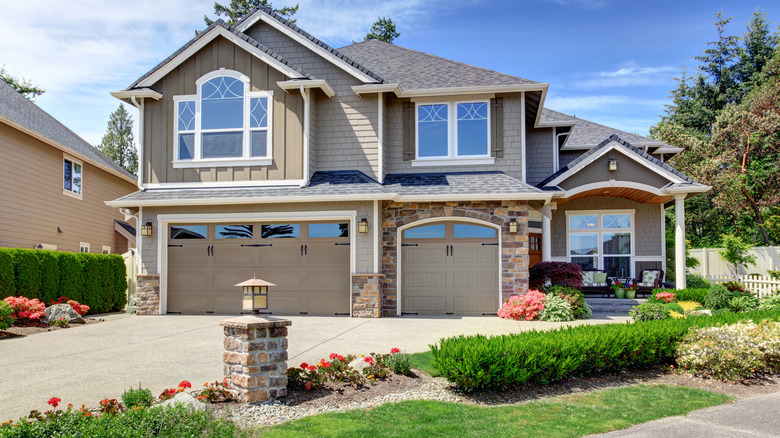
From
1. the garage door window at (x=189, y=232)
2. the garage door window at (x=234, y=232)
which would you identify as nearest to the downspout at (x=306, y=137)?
the garage door window at (x=234, y=232)

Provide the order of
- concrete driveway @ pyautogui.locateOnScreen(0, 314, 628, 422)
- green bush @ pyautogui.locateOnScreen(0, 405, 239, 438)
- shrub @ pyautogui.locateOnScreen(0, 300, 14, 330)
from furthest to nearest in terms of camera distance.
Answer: shrub @ pyautogui.locateOnScreen(0, 300, 14, 330) → concrete driveway @ pyautogui.locateOnScreen(0, 314, 628, 422) → green bush @ pyautogui.locateOnScreen(0, 405, 239, 438)

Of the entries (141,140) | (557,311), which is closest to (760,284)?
(557,311)

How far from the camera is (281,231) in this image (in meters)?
13.2

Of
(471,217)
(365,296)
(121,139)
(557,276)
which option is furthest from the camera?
(121,139)

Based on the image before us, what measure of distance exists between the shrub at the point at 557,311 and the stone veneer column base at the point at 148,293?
8726 millimetres

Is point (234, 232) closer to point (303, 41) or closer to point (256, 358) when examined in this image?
point (303, 41)

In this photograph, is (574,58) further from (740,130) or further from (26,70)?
(26,70)

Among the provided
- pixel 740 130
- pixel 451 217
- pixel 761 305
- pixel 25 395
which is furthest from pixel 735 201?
pixel 25 395

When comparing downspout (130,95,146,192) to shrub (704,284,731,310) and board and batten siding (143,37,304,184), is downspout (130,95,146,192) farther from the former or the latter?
shrub (704,284,731,310)

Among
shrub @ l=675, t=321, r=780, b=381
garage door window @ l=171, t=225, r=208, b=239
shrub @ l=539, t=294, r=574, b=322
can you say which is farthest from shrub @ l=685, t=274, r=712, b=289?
garage door window @ l=171, t=225, r=208, b=239

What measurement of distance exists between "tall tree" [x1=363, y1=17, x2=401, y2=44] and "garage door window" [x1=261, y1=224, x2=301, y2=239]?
20.2 meters

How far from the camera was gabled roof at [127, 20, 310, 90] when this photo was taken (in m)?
13.1

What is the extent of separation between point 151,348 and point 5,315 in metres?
3.80

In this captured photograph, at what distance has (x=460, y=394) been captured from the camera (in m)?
6.14
